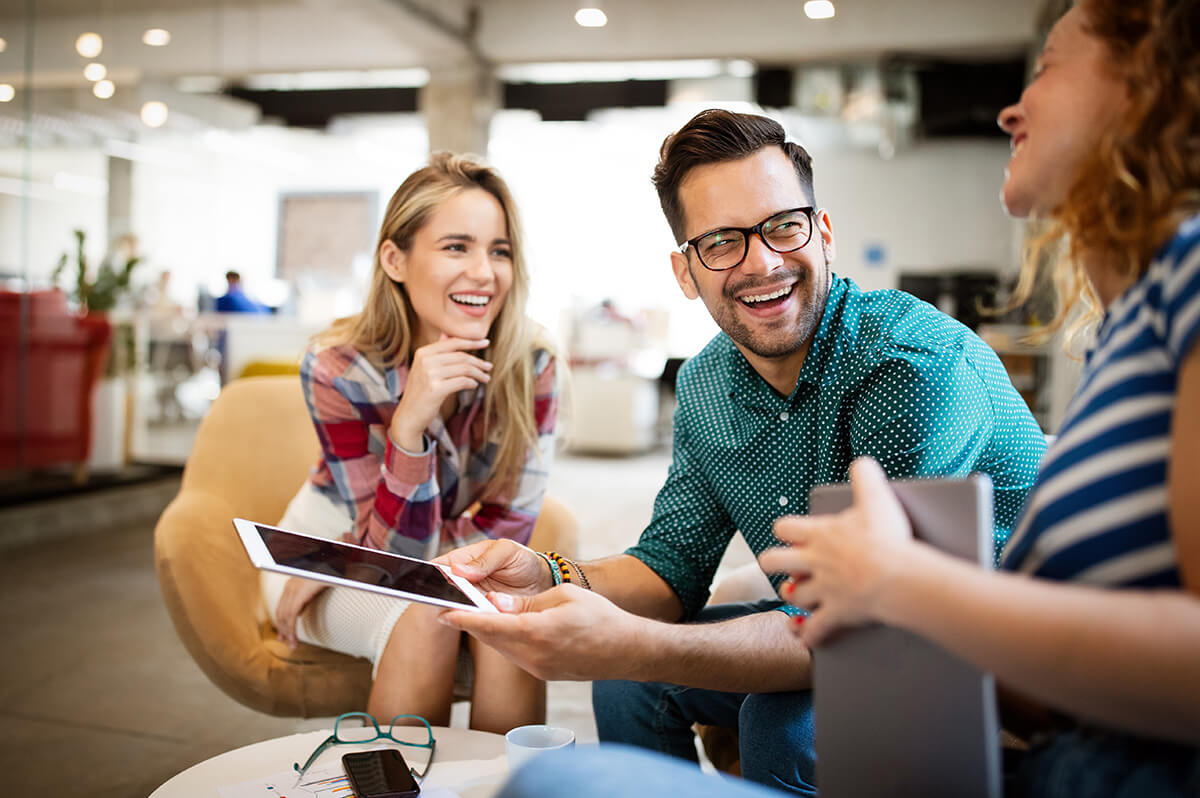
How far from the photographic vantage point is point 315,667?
181cm

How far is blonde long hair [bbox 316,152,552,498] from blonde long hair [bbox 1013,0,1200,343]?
4.29ft

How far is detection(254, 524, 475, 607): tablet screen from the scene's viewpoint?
1.04 m

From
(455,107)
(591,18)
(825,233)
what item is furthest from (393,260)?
(455,107)

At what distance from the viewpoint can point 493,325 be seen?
2064mm

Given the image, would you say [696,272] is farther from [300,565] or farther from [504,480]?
[300,565]

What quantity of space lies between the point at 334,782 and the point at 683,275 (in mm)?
991

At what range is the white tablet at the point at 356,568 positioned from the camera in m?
1.00

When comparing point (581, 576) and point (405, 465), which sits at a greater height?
point (405, 465)

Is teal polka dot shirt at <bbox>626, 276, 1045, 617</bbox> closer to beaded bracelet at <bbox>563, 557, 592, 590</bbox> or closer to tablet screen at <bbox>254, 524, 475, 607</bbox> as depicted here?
beaded bracelet at <bbox>563, 557, 592, 590</bbox>

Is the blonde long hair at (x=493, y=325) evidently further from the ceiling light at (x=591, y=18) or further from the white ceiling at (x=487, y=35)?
the ceiling light at (x=591, y=18)

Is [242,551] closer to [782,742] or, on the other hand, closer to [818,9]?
[782,742]

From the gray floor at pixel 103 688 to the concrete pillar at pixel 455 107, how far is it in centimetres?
514

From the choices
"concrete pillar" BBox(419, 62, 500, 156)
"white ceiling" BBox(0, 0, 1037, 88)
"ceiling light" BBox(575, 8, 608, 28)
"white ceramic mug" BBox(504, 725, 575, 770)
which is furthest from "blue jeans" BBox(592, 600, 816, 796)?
"concrete pillar" BBox(419, 62, 500, 156)

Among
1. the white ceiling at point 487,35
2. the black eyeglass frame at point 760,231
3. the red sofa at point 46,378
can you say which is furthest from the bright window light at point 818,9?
the black eyeglass frame at point 760,231
